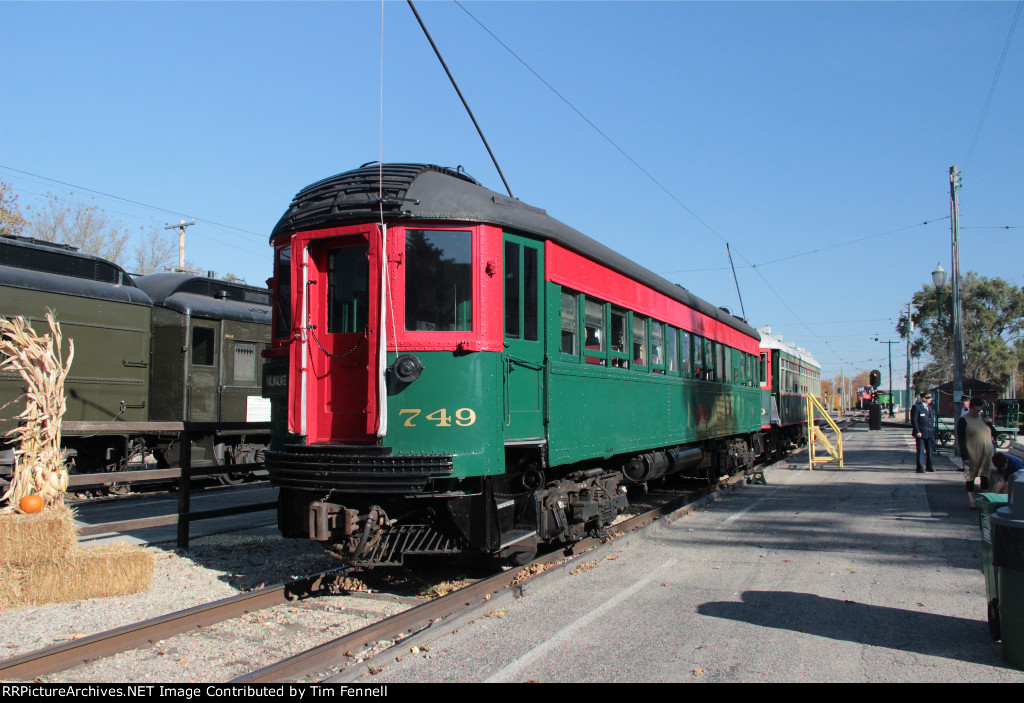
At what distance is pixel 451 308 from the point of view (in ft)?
20.1

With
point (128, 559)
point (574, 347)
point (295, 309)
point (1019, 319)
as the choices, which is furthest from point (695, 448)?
point (1019, 319)

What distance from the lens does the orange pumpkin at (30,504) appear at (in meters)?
6.31

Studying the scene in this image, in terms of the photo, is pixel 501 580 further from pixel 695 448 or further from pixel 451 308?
pixel 695 448

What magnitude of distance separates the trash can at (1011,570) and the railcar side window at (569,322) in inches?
146

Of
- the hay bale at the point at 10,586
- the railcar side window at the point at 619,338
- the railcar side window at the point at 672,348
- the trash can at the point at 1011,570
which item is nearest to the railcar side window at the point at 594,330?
the railcar side window at the point at 619,338

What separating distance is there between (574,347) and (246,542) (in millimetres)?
4295

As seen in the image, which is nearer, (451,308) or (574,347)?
(451,308)

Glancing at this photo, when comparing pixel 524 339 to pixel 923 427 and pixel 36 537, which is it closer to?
pixel 36 537

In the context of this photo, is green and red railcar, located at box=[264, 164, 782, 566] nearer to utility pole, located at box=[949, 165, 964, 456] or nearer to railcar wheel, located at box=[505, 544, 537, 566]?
railcar wheel, located at box=[505, 544, 537, 566]

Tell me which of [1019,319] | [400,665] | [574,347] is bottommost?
[400,665]

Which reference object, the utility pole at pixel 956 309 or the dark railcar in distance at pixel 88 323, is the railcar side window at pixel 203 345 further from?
the utility pole at pixel 956 309
